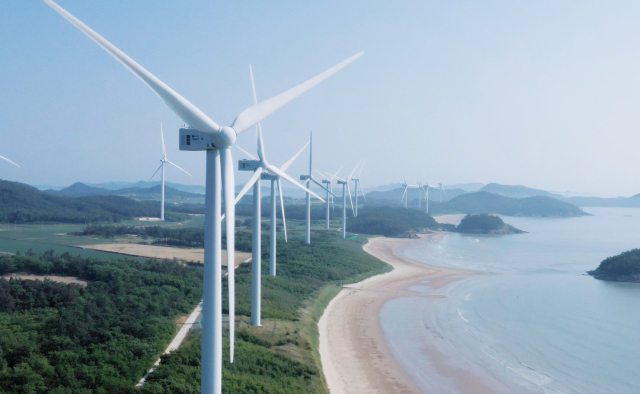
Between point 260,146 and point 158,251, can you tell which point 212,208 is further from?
point 158,251

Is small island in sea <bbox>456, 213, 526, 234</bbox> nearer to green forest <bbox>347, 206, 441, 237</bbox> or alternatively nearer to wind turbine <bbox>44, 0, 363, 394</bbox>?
green forest <bbox>347, 206, 441, 237</bbox>

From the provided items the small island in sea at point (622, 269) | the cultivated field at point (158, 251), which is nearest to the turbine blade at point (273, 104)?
the cultivated field at point (158, 251)

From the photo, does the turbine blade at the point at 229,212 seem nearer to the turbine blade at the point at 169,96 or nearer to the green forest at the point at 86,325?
the turbine blade at the point at 169,96

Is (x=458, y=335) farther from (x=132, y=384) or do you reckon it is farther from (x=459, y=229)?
(x=459, y=229)

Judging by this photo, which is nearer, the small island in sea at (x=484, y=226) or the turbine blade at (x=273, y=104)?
the turbine blade at (x=273, y=104)

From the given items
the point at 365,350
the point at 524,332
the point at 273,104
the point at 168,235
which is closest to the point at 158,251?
the point at 168,235

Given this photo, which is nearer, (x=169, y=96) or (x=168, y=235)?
(x=169, y=96)

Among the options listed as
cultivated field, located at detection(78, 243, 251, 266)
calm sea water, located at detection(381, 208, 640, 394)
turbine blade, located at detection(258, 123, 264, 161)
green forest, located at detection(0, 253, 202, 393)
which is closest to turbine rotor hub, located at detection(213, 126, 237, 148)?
green forest, located at detection(0, 253, 202, 393)
